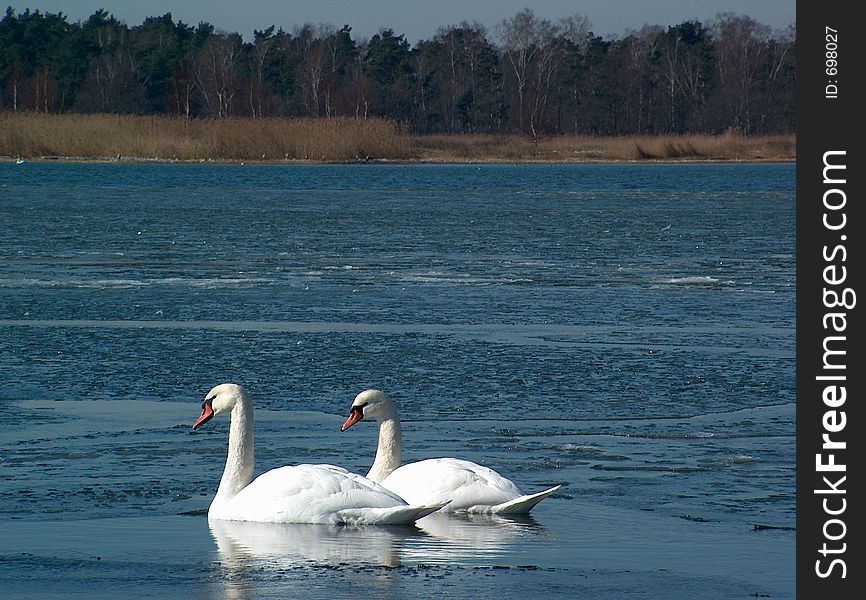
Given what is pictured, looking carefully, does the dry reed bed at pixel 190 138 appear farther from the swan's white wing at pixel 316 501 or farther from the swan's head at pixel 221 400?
the swan's white wing at pixel 316 501

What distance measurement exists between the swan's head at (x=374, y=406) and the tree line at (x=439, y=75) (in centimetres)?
7735

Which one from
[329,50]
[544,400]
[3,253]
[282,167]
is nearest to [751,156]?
[282,167]

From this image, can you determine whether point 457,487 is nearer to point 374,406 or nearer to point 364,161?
point 374,406

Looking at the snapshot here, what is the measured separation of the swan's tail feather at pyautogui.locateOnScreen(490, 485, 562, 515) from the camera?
6.62m

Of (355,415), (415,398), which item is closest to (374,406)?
(355,415)

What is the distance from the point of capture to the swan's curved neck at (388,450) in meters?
7.29

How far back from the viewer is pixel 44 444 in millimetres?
8039

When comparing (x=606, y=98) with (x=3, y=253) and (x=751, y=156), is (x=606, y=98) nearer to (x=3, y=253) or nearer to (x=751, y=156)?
(x=751, y=156)

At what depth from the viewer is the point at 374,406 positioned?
736 cm

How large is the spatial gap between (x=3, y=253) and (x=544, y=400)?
11383 mm

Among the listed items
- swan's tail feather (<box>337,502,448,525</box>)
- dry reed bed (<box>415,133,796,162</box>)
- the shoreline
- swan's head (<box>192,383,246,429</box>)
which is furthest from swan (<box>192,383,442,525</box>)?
dry reed bed (<box>415,133,796,162</box>)

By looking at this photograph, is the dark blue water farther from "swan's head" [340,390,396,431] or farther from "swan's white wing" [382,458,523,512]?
"swan's head" [340,390,396,431]

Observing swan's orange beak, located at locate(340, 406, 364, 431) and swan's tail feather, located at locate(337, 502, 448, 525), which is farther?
swan's orange beak, located at locate(340, 406, 364, 431)

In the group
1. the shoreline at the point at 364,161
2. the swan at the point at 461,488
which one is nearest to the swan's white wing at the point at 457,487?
the swan at the point at 461,488
